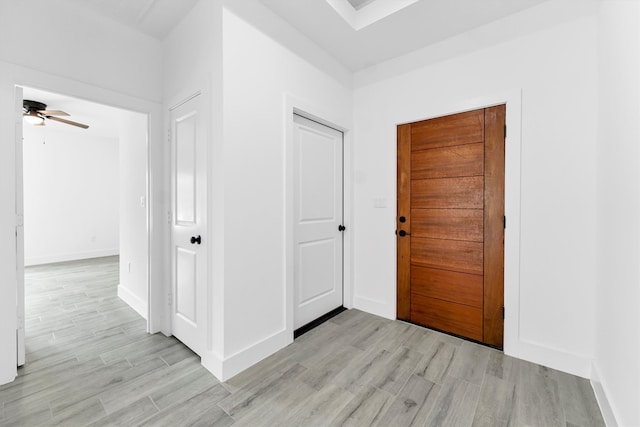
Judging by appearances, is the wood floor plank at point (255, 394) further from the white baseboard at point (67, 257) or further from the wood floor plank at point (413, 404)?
the white baseboard at point (67, 257)

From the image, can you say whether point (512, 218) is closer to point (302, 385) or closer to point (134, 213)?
point (302, 385)

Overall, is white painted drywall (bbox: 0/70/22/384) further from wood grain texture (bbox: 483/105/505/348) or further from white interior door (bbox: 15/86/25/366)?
wood grain texture (bbox: 483/105/505/348)

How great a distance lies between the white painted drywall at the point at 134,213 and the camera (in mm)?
2781

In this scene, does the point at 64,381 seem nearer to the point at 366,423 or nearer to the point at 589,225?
the point at 366,423

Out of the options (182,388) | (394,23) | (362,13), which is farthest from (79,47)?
(182,388)

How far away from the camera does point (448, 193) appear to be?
238cm

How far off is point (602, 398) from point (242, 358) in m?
2.21

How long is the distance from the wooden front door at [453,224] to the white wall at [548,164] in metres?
0.11

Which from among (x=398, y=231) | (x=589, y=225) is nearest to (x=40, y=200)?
(x=398, y=231)

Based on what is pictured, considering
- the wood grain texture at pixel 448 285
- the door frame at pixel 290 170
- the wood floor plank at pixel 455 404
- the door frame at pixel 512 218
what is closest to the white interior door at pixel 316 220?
the door frame at pixel 290 170

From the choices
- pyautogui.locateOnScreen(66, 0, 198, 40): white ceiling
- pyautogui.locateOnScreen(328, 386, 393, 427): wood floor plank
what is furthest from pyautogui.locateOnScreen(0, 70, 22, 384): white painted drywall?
pyautogui.locateOnScreen(328, 386, 393, 427): wood floor plank

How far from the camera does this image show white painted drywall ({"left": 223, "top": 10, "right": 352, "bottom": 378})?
71.4 inches

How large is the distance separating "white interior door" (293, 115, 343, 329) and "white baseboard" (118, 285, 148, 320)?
1.66m

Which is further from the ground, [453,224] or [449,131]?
[449,131]
